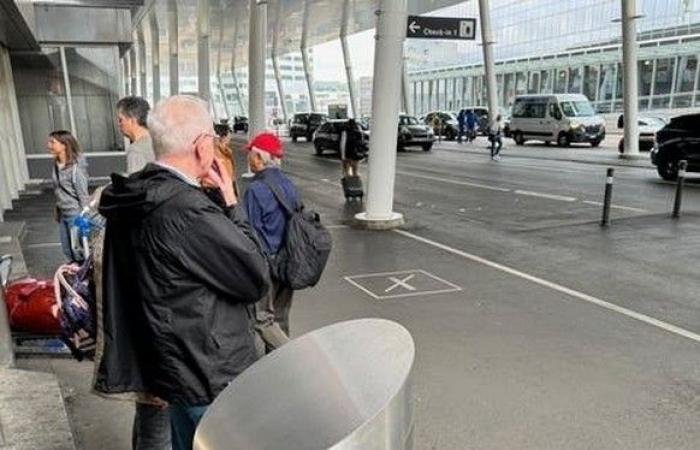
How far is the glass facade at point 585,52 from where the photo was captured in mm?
37656

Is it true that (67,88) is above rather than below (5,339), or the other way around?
above

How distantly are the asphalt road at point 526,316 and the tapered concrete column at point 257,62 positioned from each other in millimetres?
7967

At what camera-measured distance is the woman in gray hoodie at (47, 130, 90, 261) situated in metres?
6.60

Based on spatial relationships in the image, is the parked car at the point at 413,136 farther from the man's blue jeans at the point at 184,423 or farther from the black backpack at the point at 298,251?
the man's blue jeans at the point at 184,423

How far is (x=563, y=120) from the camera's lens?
32.2m

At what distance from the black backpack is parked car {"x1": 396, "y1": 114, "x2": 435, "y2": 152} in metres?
26.7

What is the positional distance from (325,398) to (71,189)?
19.1 ft

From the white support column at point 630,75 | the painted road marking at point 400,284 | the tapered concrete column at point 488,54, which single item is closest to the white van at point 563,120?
the tapered concrete column at point 488,54

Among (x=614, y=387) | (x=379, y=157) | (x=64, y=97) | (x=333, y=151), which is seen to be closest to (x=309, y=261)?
(x=614, y=387)

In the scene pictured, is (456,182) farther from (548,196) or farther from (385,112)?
(385,112)

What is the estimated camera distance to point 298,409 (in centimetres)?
160

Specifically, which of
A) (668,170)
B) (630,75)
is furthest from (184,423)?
(630,75)

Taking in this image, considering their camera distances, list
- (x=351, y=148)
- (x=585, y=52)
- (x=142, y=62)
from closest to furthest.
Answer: (x=351, y=148) < (x=585, y=52) < (x=142, y=62)

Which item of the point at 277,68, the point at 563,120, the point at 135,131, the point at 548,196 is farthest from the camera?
the point at 277,68
